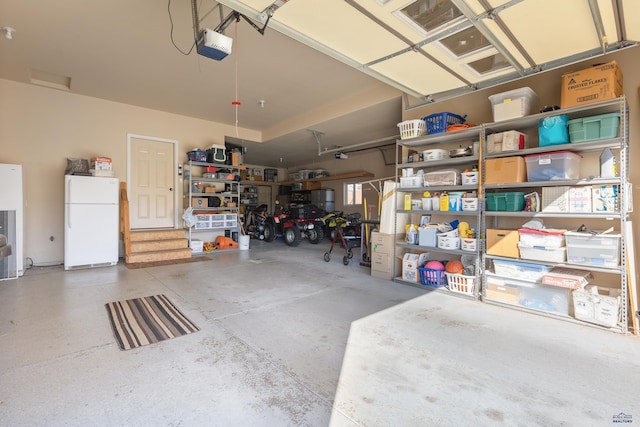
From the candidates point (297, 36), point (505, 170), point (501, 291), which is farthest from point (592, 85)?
point (297, 36)

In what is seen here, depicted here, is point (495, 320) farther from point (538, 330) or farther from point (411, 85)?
point (411, 85)

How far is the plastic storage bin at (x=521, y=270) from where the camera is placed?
2965mm

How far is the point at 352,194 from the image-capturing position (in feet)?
34.2

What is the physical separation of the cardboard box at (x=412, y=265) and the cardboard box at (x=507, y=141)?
1641 mm

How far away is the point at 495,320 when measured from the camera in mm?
2846

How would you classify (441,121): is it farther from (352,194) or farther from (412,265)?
(352,194)

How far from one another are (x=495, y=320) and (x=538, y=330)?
0.34 metres

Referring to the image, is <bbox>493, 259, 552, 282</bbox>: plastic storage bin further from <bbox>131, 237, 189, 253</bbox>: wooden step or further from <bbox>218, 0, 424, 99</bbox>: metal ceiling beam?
<bbox>131, 237, 189, 253</bbox>: wooden step

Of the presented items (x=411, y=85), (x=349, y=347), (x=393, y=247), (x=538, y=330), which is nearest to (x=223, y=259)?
(x=393, y=247)

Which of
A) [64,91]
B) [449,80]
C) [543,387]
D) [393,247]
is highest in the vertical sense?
[64,91]

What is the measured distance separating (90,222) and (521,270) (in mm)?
6318

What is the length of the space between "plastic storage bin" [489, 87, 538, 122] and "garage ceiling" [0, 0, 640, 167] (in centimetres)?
20

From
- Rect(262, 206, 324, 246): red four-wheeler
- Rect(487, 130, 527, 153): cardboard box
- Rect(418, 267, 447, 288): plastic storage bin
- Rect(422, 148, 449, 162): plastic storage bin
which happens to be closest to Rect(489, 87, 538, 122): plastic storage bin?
Rect(487, 130, 527, 153): cardboard box

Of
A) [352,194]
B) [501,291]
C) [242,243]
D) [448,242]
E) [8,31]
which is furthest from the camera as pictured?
[352,194]
